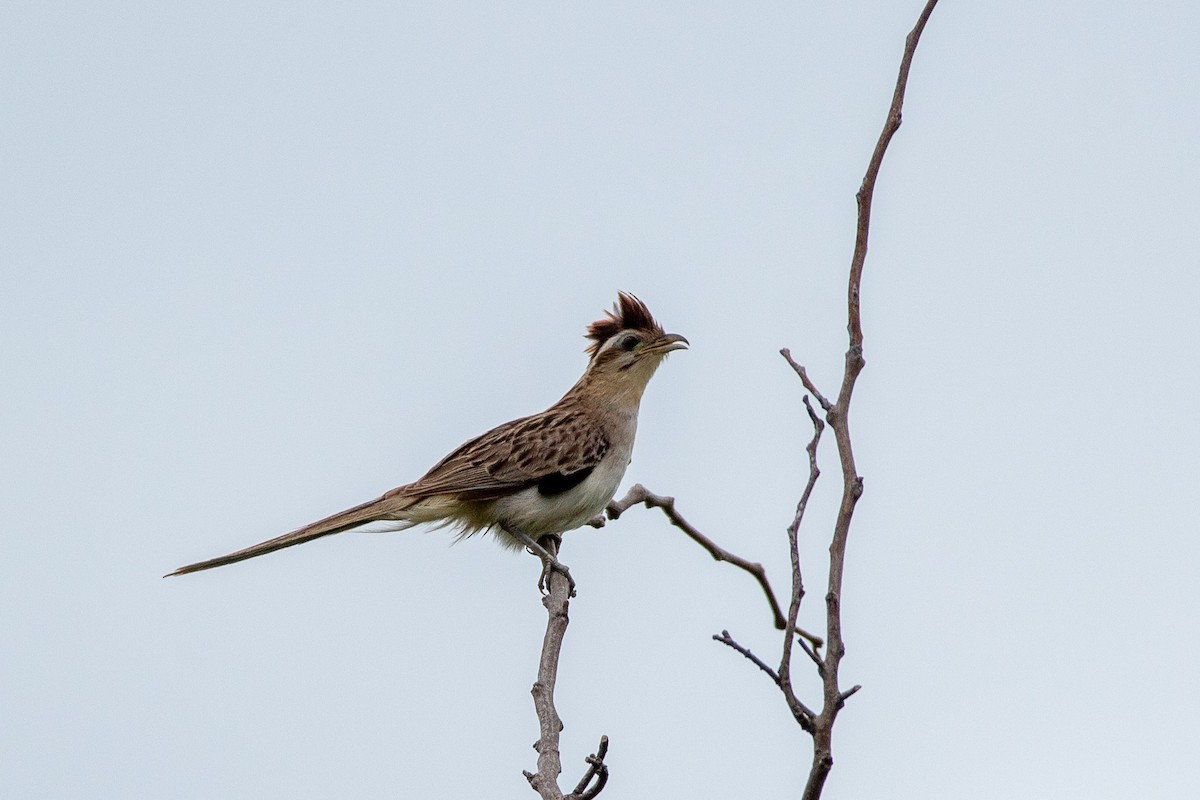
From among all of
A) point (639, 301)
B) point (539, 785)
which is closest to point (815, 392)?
point (539, 785)

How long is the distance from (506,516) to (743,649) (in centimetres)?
459

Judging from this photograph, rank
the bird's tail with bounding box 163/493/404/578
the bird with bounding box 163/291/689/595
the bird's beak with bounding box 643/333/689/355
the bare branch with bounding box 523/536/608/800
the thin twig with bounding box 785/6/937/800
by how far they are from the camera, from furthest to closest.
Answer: the bird's beak with bounding box 643/333/689/355, the bird with bounding box 163/291/689/595, the bird's tail with bounding box 163/493/404/578, the bare branch with bounding box 523/536/608/800, the thin twig with bounding box 785/6/937/800

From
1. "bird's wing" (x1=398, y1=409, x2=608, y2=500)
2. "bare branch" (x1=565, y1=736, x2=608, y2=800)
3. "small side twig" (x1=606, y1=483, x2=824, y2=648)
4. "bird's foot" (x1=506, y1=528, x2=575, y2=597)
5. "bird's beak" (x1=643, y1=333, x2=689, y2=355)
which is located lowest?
"bare branch" (x1=565, y1=736, x2=608, y2=800)

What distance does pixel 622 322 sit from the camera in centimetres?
950

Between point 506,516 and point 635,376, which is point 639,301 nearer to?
point 635,376

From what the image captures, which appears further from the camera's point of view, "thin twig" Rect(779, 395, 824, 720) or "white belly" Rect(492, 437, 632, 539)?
"white belly" Rect(492, 437, 632, 539)

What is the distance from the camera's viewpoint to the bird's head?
30.8 feet

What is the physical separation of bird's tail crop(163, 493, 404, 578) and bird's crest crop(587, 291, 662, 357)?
2184 mm

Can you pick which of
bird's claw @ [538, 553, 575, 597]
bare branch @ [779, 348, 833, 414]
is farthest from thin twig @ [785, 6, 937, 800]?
bird's claw @ [538, 553, 575, 597]

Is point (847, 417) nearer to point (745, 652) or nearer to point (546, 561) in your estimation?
point (745, 652)

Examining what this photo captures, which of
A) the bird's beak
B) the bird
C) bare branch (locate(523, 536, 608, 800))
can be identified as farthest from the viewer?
the bird's beak

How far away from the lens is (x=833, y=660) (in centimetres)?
327

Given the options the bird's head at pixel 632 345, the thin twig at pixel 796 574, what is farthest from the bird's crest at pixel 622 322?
the thin twig at pixel 796 574

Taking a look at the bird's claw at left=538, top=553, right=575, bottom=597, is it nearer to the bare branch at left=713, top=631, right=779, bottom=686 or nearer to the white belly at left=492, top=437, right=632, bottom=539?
the white belly at left=492, top=437, right=632, bottom=539
